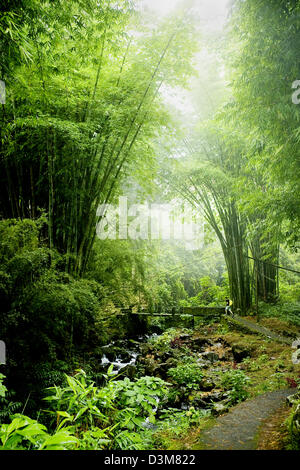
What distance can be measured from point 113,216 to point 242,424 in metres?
4.28

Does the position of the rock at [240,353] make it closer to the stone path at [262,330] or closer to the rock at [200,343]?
the stone path at [262,330]

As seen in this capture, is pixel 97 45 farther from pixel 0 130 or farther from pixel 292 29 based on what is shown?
pixel 292 29

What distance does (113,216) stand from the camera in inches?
216

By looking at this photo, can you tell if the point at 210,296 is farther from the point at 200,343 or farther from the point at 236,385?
the point at 236,385

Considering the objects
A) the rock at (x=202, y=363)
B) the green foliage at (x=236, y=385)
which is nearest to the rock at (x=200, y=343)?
the rock at (x=202, y=363)

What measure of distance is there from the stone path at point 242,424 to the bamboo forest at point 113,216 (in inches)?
0.6

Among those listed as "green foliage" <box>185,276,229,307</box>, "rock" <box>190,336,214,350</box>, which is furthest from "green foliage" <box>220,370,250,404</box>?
"green foliage" <box>185,276,229,307</box>

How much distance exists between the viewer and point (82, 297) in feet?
9.08

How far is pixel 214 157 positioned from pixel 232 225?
187cm

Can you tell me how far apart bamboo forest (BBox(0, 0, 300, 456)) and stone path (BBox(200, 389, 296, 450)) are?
0.05 feet

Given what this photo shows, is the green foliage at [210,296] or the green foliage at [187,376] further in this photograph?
the green foliage at [210,296]

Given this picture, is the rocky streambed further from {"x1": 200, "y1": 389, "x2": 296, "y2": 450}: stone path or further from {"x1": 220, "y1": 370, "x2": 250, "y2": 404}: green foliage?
{"x1": 200, "y1": 389, "x2": 296, "y2": 450}: stone path

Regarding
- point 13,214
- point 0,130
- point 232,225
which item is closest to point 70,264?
point 13,214

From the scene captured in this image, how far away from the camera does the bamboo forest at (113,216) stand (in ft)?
6.29
